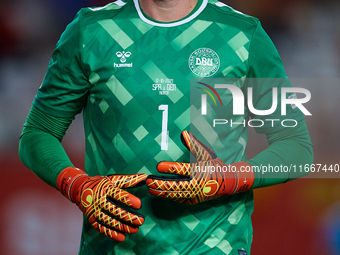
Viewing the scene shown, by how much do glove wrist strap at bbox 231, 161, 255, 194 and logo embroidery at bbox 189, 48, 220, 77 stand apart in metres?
0.23

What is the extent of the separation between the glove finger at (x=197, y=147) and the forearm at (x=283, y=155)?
0.11 metres

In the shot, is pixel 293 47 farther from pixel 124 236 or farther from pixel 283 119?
pixel 124 236

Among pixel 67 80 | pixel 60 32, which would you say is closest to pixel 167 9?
pixel 67 80

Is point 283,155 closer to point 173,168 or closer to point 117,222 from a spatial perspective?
point 173,168

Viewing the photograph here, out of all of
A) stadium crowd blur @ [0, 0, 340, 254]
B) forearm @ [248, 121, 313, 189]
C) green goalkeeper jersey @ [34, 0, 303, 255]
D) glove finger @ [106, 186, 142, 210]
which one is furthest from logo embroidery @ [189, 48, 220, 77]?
stadium crowd blur @ [0, 0, 340, 254]

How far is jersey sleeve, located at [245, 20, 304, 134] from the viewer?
1.25m

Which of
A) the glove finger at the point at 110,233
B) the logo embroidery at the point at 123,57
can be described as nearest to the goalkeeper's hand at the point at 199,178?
the glove finger at the point at 110,233

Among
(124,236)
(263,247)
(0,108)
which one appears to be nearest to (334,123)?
(263,247)

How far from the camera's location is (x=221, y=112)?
1.24 metres

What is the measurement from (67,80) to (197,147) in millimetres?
365

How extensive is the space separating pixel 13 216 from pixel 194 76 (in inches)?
80.0

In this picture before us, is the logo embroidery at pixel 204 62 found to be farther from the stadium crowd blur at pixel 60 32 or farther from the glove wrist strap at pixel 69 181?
the stadium crowd blur at pixel 60 32

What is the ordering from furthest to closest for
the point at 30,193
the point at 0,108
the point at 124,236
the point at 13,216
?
the point at 0,108, the point at 30,193, the point at 13,216, the point at 124,236

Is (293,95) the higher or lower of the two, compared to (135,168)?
higher
